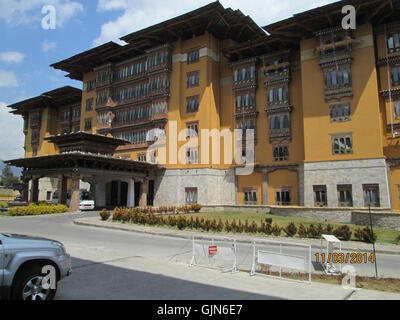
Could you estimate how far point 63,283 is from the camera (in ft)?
23.5

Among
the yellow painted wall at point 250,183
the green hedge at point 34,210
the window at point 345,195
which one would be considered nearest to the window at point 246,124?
the yellow painted wall at point 250,183

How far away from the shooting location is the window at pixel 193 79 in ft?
126

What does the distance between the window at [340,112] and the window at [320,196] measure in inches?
277

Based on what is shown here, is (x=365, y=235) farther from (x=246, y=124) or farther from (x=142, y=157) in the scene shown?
(x=142, y=157)

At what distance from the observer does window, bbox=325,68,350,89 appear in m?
29.5

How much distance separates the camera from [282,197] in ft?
111

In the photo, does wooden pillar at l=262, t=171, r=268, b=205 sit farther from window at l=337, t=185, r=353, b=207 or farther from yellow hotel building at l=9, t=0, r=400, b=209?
window at l=337, t=185, r=353, b=207

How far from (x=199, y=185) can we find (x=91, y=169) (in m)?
12.5

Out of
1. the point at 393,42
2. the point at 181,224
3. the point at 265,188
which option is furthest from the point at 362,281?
the point at 393,42

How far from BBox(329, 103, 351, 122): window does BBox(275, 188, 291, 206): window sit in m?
9.13

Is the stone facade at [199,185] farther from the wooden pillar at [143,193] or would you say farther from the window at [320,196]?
the window at [320,196]

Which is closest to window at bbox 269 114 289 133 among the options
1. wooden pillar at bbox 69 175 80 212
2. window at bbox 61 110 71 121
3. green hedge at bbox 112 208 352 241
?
green hedge at bbox 112 208 352 241

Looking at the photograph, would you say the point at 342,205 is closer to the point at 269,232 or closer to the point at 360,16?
the point at 269,232
